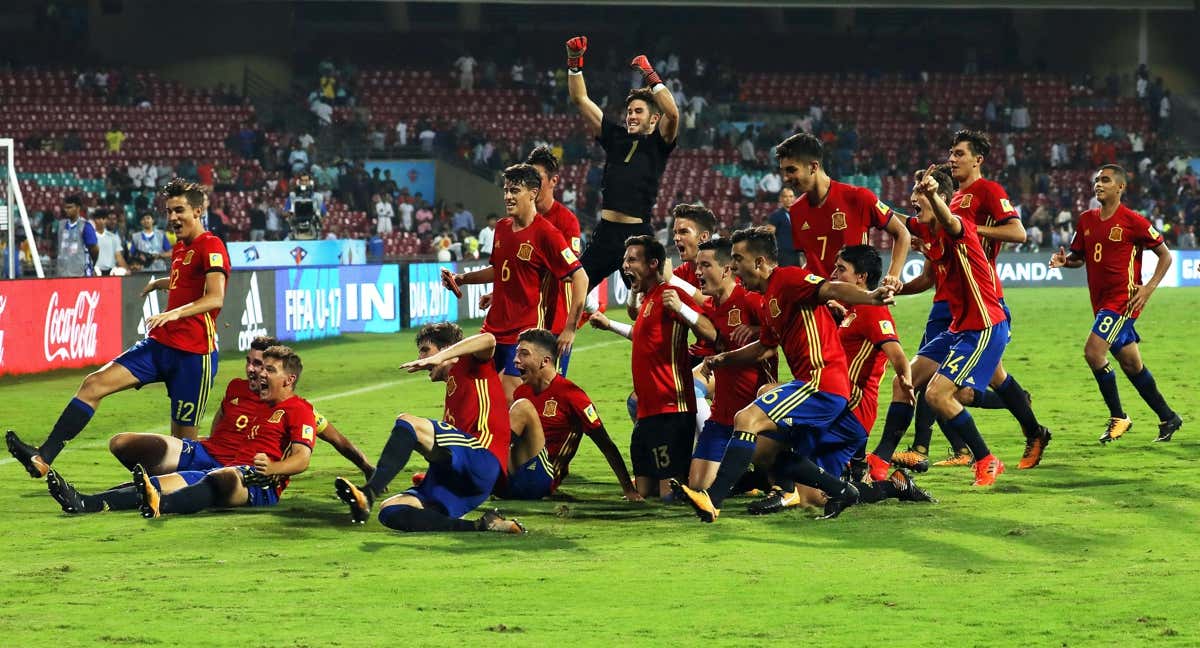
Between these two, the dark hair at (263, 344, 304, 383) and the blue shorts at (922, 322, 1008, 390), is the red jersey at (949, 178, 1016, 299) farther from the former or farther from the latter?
the dark hair at (263, 344, 304, 383)

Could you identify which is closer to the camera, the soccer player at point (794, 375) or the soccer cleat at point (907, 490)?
the soccer player at point (794, 375)

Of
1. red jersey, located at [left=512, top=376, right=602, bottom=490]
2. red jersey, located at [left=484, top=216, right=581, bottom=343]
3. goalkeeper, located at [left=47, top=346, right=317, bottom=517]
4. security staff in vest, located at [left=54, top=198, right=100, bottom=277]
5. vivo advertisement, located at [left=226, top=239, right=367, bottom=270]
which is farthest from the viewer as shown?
vivo advertisement, located at [left=226, top=239, right=367, bottom=270]

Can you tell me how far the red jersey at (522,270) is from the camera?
34.6 feet

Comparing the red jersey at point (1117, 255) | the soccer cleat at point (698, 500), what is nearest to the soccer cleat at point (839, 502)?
the soccer cleat at point (698, 500)

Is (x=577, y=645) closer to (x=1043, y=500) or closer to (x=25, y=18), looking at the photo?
(x=1043, y=500)

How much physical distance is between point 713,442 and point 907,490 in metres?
1.16

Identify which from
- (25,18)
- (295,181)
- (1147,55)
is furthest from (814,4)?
(25,18)

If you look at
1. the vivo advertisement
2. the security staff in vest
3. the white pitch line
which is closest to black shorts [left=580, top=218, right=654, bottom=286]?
the white pitch line

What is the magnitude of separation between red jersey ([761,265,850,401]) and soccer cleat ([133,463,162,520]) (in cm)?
350

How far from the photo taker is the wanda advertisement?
61.5 feet

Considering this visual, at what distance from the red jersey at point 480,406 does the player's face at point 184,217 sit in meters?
2.29

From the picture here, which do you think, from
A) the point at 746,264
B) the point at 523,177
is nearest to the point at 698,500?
the point at 746,264

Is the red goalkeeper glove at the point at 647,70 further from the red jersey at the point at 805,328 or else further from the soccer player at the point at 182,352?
the soccer player at the point at 182,352

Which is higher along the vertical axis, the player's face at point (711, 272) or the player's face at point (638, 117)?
the player's face at point (638, 117)
